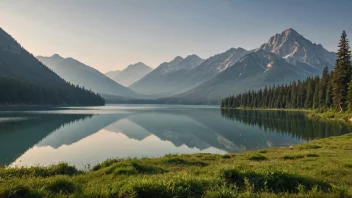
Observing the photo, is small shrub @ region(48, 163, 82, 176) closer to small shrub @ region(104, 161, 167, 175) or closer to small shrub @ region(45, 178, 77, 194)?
small shrub @ region(104, 161, 167, 175)

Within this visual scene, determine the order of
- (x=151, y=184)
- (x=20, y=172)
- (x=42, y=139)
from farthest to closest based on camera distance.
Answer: (x=42, y=139)
(x=20, y=172)
(x=151, y=184)

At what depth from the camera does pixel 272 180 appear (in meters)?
12.4

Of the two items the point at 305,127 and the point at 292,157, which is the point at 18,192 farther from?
the point at 305,127

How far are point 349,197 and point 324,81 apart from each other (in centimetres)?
13208

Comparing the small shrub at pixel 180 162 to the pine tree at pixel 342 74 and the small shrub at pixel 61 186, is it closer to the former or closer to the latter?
the small shrub at pixel 61 186

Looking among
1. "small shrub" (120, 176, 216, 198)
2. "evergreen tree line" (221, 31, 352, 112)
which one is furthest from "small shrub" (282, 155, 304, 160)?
"evergreen tree line" (221, 31, 352, 112)

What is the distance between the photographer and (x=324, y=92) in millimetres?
120250

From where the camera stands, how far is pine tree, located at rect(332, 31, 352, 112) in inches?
3516

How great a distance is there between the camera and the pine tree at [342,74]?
89312 mm

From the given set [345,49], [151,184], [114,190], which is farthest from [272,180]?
[345,49]

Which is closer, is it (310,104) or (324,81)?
(324,81)

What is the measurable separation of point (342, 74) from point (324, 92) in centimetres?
3162

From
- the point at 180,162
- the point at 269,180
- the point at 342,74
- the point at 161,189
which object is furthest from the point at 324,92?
the point at 161,189

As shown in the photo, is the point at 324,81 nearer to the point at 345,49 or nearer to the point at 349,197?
the point at 345,49
